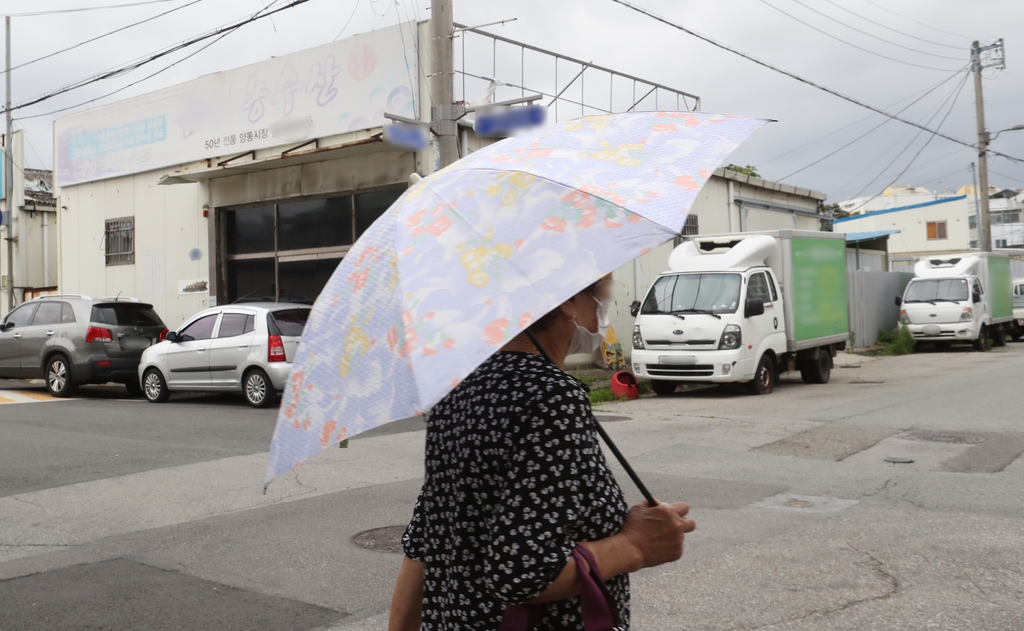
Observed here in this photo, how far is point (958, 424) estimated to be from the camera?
34.3ft

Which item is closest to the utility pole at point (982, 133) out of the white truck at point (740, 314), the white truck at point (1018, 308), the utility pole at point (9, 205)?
the white truck at point (1018, 308)

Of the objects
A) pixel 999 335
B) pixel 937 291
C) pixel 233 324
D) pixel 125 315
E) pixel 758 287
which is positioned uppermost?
pixel 937 291

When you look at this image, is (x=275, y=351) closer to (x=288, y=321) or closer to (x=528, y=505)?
(x=288, y=321)

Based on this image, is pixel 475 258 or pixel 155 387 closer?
pixel 475 258

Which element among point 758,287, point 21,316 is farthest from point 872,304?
point 21,316

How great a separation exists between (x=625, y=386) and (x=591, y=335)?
41.9 feet

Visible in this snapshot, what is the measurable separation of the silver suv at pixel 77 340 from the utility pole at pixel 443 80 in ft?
22.9

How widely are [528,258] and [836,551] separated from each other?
4204 mm

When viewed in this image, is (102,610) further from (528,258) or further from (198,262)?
(198,262)

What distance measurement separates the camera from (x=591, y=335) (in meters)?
2.12

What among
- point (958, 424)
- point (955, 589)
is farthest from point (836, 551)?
point (958, 424)

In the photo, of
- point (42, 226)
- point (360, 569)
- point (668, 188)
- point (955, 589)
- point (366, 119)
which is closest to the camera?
point (668, 188)

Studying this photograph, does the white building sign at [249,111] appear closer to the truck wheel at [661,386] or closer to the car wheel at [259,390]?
the car wheel at [259,390]

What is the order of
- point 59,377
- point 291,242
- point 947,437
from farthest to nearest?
point 291,242, point 59,377, point 947,437
